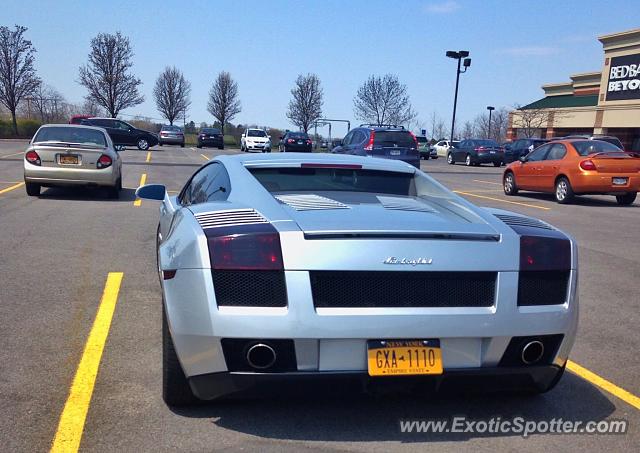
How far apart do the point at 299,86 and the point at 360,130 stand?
196ft

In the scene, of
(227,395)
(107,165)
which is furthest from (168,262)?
(107,165)

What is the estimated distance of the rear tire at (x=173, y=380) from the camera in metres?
3.33

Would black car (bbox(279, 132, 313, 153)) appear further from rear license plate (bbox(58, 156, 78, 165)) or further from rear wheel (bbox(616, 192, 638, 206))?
rear license plate (bbox(58, 156, 78, 165))

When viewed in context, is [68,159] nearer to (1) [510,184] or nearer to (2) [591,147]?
(1) [510,184]

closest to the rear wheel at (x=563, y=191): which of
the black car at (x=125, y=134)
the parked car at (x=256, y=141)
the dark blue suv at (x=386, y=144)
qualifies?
the dark blue suv at (x=386, y=144)

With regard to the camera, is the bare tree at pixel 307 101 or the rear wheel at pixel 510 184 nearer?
the rear wheel at pixel 510 184

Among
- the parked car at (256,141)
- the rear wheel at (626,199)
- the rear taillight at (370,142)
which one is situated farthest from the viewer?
the parked car at (256,141)

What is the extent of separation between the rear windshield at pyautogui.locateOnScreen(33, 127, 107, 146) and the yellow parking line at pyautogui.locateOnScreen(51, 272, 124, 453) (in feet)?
26.3

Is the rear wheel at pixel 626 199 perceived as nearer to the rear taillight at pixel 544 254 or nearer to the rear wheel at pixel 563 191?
the rear wheel at pixel 563 191

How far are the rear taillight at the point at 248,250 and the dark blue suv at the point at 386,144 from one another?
52.2 feet

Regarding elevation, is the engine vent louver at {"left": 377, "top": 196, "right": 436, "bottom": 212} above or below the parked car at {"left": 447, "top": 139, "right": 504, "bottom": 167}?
above

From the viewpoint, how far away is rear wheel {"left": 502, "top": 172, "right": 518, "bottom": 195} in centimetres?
1761

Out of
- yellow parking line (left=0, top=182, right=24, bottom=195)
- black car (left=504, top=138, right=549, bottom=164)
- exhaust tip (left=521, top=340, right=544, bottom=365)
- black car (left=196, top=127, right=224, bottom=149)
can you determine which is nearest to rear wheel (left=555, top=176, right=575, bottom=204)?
yellow parking line (left=0, top=182, right=24, bottom=195)

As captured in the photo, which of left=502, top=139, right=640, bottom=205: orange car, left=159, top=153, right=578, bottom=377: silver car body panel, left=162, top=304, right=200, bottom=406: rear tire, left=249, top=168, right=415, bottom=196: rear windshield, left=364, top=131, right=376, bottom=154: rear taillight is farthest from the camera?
left=364, top=131, right=376, bottom=154: rear taillight
